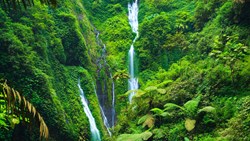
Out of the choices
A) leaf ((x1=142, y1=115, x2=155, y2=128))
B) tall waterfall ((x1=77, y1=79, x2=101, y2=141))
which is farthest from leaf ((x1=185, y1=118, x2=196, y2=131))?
tall waterfall ((x1=77, y1=79, x2=101, y2=141))

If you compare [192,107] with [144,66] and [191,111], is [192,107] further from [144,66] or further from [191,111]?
[144,66]

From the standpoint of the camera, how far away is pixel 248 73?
34.5 feet

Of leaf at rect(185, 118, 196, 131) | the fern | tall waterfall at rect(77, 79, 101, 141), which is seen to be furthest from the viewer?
tall waterfall at rect(77, 79, 101, 141)

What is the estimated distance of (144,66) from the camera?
2309 cm

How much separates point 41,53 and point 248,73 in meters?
11.2

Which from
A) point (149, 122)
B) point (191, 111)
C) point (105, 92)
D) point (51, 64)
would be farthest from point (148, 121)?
point (105, 92)

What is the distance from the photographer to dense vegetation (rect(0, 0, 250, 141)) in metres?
10.4

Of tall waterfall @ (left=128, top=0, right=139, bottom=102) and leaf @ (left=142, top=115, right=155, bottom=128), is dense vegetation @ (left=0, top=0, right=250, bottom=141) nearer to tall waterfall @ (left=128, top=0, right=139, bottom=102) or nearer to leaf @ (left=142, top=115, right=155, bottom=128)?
leaf @ (left=142, top=115, right=155, bottom=128)

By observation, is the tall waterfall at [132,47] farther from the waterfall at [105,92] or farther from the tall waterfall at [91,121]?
the tall waterfall at [91,121]

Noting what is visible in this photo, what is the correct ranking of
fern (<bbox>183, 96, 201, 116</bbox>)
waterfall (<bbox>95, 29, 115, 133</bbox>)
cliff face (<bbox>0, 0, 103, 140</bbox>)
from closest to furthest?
fern (<bbox>183, 96, 201, 116</bbox>) < cliff face (<bbox>0, 0, 103, 140</bbox>) < waterfall (<bbox>95, 29, 115, 133</bbox>)

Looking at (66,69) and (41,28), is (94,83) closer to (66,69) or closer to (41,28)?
(66,69)

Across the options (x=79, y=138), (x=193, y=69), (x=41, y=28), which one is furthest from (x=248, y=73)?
(x=41, y=28)

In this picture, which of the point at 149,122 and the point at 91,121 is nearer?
the point at 149,122

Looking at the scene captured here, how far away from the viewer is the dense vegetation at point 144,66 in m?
10.4
